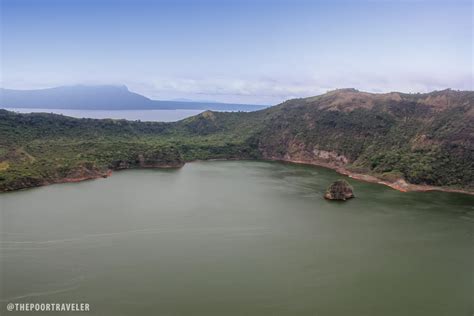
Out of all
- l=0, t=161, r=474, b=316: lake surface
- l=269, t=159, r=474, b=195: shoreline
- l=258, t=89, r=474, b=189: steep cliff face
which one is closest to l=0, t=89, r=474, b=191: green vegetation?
l=258, t=89, r=474, b=189: steep cliff face

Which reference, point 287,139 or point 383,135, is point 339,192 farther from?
point 287,139

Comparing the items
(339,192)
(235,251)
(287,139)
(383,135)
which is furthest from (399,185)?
(235,251)

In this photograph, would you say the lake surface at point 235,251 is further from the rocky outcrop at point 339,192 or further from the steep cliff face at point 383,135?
the steep cliff face at point 383,135

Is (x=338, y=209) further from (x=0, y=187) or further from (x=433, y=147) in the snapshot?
(x=0, y=187)

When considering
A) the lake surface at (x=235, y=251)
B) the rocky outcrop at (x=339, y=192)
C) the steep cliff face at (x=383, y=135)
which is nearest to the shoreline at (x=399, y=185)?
the steep cliff face at (x=383, y=135)

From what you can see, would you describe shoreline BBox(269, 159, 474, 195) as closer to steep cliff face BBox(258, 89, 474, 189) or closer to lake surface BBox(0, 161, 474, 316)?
steep cliff face BBox(258, 89, 474, 189)

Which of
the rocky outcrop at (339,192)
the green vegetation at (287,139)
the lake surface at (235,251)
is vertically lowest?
the lake surface at (235,251)
